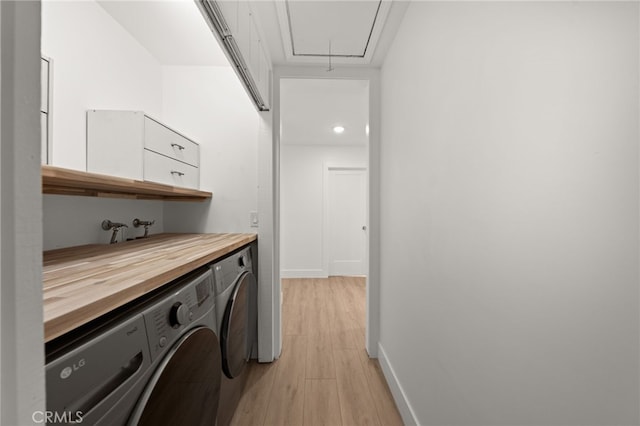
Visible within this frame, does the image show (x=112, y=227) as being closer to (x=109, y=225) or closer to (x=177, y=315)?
(x=109, y=225)

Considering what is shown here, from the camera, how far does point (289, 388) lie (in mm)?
1645

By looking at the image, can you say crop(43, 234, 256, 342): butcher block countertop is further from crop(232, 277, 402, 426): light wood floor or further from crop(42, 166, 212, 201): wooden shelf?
crop(232, 277, 402, 426): light wood floor

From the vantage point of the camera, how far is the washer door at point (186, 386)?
0.60 meters

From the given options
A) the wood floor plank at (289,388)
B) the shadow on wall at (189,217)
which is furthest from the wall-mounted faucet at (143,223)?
the wood floor plank at (289,388)

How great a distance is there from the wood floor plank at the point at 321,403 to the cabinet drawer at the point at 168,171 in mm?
1516

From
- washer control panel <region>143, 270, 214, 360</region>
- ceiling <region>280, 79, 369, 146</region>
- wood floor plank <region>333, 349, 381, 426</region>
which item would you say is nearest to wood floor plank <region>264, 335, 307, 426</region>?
wood floor plank <region>333, 349, 381, 426</region>

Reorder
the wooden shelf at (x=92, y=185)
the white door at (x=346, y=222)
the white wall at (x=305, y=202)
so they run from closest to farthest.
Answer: the wooden shelf at (x=92, y=185), the white wall at (x=305, y=202), the white door at (x=346, y=222)

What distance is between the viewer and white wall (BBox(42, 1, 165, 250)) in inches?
47.1

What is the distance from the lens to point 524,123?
0.63 meters

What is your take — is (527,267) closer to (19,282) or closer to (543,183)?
(543,183)

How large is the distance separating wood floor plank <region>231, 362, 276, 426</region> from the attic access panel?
2.18m

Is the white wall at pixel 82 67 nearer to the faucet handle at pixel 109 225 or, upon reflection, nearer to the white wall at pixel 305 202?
the faucet handle at pixel 109 225

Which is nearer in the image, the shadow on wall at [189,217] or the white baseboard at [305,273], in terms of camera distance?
the shadow on wall at [189,217]

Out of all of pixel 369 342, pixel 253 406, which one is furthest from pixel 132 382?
pixel 369 342
